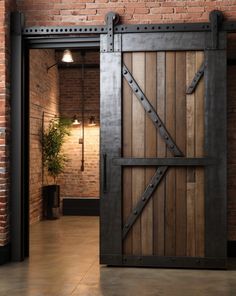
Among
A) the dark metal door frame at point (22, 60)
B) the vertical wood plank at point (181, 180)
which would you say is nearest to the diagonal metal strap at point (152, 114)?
the vertical wood plank at point (181, 180)

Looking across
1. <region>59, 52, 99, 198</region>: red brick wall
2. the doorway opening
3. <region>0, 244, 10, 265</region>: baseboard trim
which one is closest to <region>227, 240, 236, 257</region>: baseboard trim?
<region>0, 244, 10, 265</region>: baseboard trim

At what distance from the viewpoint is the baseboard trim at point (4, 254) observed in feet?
18.7

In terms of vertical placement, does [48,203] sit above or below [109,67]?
below

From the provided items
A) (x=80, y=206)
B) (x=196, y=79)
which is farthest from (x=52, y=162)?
(x=196, y=79)

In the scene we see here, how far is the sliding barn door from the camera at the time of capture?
217 inches

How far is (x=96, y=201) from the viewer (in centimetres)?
1092

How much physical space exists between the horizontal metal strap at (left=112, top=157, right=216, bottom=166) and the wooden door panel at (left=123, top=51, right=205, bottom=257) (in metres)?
0.07

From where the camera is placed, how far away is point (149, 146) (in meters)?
5.62

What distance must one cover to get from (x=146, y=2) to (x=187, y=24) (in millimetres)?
587

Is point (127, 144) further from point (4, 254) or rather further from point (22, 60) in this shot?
point (4, 254)

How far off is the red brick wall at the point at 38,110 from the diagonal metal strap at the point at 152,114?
13.1 feet

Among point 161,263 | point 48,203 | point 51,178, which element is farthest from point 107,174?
point 51,178

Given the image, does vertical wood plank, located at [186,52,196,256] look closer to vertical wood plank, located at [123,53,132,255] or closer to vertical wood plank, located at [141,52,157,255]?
vertical wood plank, located at [141,52,157,255]

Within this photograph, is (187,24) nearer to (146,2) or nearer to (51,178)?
(146,2)
